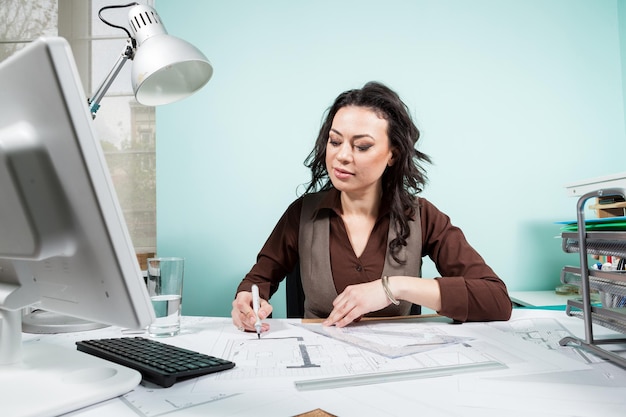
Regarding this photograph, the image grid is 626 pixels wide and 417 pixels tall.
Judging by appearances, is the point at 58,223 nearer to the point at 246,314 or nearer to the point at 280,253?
the point at 246,314

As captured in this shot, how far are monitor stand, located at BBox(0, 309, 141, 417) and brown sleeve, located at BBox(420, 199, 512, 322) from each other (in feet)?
2.44

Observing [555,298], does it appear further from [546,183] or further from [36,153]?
[36,153]

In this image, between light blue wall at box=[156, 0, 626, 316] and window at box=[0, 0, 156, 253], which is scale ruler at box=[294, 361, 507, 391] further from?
window at box=[0, 0, 156, 253]

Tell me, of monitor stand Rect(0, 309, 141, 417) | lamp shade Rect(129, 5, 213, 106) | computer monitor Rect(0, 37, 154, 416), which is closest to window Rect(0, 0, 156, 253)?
lamp shade Rect(129, 5, 213, 106)

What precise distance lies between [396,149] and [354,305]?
651mm

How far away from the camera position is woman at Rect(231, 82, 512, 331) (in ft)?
4.65

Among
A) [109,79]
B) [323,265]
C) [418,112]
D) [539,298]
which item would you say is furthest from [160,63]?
[539,298]

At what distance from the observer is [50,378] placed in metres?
0.64

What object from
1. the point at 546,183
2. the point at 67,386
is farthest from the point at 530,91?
the point at 67,386

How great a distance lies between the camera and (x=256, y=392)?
642mm

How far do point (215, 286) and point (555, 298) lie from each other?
4.86ft

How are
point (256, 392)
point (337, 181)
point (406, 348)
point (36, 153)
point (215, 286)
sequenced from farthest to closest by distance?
point (215, 286), point (337, 181), point (406, 348), point (256, 392), point (36, 153)

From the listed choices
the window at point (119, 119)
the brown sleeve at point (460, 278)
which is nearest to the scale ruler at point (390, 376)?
the brown sleeve at point (460, 278)

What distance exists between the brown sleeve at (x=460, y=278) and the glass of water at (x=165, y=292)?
614 mm
